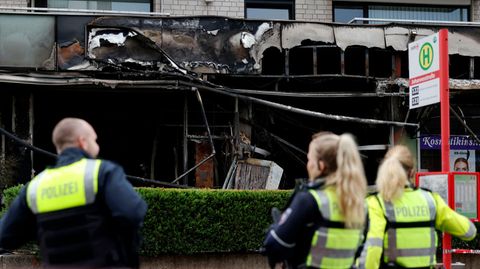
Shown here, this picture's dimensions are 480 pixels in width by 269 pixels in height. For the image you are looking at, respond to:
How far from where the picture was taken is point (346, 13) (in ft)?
47.0

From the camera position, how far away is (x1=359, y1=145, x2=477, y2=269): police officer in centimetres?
425

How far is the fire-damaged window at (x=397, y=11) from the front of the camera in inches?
563

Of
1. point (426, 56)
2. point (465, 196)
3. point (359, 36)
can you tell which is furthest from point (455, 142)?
point (465, 196)

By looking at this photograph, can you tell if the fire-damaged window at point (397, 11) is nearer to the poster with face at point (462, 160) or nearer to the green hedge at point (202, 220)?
the poster with face at point (462, 160)

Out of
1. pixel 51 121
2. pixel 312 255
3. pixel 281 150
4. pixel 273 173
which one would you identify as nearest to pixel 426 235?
pixel 312 255

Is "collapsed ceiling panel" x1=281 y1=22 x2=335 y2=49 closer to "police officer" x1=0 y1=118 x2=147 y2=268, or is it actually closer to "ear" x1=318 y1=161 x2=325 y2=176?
"ear" x1=318 y1=161 x2=325 y2=176

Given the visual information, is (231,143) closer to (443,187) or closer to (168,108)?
(168,108)

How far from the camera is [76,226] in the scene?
3699mm

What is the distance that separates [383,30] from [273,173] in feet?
10.1

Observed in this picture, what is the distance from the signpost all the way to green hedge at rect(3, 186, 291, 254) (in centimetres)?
318

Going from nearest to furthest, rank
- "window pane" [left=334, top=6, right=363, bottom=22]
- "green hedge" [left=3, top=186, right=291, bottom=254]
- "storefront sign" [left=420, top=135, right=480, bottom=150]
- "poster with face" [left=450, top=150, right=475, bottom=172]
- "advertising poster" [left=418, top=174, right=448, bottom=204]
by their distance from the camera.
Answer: "advertising poster" [left=418, top=174, right=448, bottom=204]
"green hedge" [left=3, top=186, right=291, bottom=254]
"storefront sign" [left=420, top=135, right=480, bottom=150]
"poster with face" [left=450, top=150, right=475, bottom=172]
"window pane" [left=334, top=6, right=363, bottom=22]

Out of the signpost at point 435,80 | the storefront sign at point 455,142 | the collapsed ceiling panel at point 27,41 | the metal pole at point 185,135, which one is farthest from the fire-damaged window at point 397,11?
the signpost at point 435,80

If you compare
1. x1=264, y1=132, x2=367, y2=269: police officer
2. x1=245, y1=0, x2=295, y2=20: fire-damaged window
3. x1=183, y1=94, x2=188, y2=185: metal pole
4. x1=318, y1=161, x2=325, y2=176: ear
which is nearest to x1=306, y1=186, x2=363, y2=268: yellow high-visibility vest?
x1=264, y1=132, x2=367, y2=269: police officer

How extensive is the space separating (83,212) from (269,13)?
35.3 ft
